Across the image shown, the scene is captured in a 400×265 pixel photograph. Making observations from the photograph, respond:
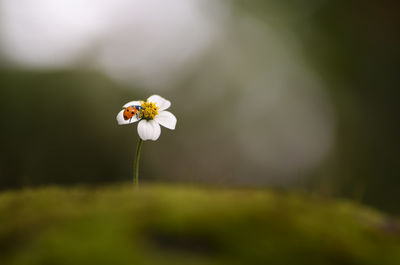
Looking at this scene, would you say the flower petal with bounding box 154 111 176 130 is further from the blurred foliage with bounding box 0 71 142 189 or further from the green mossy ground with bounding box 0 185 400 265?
the blurred foliage with bounding box 0 71 142 189

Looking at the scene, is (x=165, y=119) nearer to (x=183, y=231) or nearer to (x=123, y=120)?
(x=123, y=120)

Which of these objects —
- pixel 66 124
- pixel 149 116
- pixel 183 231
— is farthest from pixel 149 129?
pixel 66 124

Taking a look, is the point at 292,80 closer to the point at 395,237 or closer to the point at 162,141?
the point at 162,141

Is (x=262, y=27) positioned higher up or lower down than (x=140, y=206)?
higher up

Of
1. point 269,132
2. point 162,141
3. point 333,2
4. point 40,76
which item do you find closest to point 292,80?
point 269,132

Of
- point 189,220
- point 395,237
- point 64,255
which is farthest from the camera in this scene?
point 395,237

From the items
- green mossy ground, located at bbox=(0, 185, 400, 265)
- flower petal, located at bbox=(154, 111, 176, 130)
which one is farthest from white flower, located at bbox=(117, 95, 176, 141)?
green mossy ground, located at bbox=(0, 185, 400, 265)
